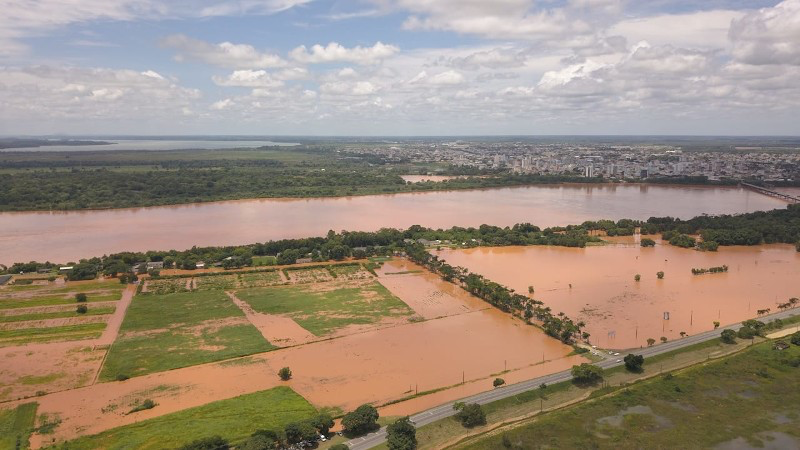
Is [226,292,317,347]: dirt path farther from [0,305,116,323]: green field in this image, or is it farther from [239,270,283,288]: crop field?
[0,305,116,323]: green field

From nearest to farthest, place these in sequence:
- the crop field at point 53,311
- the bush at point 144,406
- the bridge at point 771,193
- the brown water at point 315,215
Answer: the bush at point 144,406 < the crop field at point 53,311 < the brown water at point 315,215 < the bridge at point 771,193

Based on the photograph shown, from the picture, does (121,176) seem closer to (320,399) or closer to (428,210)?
(428,210)

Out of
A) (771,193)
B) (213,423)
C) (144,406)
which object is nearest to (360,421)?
(213,423)

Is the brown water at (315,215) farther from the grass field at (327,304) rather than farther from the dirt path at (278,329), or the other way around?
the dirt path at (278,329)

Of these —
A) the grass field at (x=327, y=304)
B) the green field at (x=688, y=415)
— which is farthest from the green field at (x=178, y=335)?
the green field at (x=688, y=415)

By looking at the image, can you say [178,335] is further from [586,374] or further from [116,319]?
[586,374]
